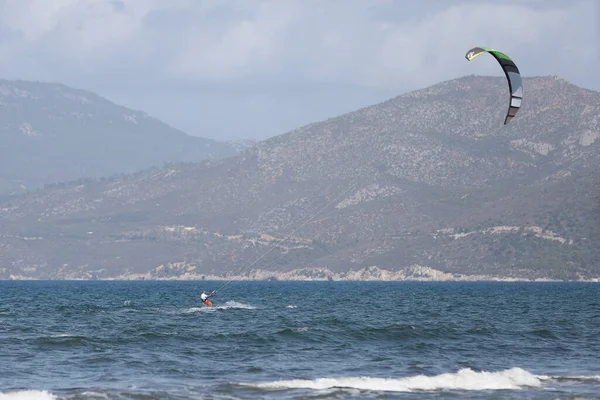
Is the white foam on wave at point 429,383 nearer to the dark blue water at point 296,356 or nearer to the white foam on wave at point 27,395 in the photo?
the dark blue water at point 296,356

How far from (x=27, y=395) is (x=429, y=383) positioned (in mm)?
14179

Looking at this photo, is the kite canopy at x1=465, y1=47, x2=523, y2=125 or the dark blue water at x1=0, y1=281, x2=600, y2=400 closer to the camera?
the dark blue water at x1=0, y1=281, x2=600, y2=400

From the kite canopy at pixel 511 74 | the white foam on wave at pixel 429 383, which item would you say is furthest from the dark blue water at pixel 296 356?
the kite canopy at pixel 511 74

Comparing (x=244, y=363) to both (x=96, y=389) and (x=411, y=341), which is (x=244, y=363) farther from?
(x=411, y=341)

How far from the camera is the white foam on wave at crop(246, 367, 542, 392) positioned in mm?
36844

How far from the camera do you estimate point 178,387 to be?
36219 millimetres

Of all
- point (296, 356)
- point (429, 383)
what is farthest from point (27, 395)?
point (296, 356)

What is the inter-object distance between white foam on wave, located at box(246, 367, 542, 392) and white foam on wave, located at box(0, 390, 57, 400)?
718 centimetres

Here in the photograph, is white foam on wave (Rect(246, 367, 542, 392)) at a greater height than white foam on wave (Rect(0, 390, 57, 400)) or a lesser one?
greater

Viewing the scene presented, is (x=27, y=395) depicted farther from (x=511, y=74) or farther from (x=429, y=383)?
(x=511, y=74)

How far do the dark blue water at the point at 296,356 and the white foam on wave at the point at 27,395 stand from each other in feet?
0.17

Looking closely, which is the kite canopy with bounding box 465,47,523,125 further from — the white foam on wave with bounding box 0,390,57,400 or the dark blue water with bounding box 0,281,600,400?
the white foam on wave with bounding box 0,390,57,400

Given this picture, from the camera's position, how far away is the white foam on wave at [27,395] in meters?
33.2

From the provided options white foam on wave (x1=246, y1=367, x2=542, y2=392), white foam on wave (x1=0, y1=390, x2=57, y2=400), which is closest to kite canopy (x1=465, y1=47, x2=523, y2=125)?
white foam on wave (x1=246, y1=367, x2=542, y2=392)
